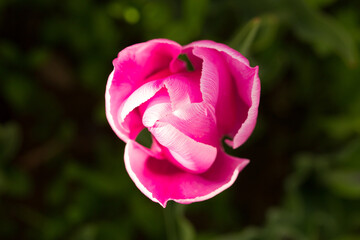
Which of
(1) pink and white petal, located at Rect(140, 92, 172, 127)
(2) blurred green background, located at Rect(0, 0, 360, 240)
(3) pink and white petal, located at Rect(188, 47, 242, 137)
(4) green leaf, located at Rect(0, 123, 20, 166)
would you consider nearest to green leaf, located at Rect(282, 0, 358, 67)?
(2) blurred green background, located at Rect(0, 0, 360, 240)

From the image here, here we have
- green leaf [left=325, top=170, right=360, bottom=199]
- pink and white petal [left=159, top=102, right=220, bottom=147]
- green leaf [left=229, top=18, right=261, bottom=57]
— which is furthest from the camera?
green leaf [left=325, top=170, right=360, bottom=199]

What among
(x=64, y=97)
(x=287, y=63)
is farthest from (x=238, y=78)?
(x=64, y=97)

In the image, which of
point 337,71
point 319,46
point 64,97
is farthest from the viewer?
point 64,97

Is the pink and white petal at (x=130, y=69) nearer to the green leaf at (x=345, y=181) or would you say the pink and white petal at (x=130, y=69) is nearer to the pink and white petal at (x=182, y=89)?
the pink and white petal at (x=182, y=89)

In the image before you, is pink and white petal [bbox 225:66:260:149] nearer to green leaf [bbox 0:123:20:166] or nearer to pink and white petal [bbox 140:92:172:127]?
pink and white petal [bbox 140:92:172:127]

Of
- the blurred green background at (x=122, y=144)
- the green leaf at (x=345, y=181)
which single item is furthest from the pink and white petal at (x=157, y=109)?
the green leaf at (x=345, y=181)

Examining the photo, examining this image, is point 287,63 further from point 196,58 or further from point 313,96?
point 196,58

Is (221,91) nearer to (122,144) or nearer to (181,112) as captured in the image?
(181,112)

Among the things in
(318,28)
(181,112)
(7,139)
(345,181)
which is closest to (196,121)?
(181,112)
